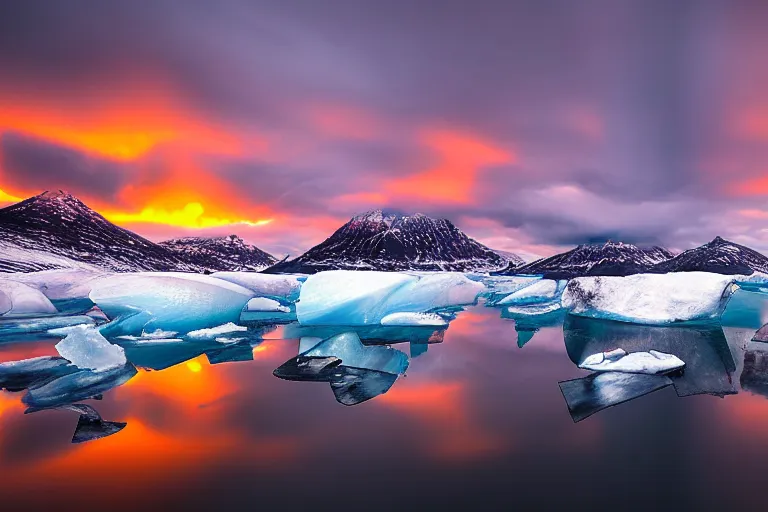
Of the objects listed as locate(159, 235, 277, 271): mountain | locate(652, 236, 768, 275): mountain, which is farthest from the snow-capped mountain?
locate(159, 235, 277, 271): mountain

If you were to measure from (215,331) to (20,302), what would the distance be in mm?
8793

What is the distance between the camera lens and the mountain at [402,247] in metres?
149

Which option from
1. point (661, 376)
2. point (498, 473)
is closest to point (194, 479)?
point (498, 473)

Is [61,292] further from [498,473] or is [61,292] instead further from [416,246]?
[416,246]

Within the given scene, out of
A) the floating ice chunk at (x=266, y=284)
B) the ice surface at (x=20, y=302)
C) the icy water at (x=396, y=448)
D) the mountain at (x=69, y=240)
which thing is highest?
the mountain at (x=69, y=240)

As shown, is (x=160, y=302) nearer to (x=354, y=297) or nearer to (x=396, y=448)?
(x=354, y=297)

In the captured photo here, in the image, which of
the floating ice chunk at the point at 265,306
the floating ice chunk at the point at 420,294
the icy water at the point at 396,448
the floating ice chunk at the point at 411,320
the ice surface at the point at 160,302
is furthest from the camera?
the floating ice chunk at the point at 265,306

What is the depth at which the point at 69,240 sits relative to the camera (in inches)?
3588

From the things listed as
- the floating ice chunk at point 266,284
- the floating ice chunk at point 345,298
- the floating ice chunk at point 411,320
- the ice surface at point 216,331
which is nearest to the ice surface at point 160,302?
the ice surface at point 216,331

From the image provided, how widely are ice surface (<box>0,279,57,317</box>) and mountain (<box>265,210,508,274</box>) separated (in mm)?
121236

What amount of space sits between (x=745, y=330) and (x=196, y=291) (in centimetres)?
1208

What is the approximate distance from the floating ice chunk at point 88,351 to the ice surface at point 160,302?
99.6 inches

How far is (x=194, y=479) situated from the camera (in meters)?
2.36

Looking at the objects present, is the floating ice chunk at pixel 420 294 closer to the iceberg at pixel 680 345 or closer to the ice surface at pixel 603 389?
the iceberg at pixel 680 345
